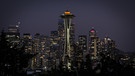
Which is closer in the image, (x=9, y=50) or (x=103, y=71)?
(x=9, y=50)

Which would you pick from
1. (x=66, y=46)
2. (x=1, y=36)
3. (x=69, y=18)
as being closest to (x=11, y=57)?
(x=1, y=36)

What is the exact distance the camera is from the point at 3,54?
2262cm

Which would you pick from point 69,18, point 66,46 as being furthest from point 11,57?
point 69,18

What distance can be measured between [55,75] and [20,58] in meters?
7.99

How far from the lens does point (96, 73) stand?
1024 inches

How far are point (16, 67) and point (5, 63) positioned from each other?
1.27 m

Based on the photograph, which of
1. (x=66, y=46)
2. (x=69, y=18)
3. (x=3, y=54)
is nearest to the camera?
(x=3, y=54)

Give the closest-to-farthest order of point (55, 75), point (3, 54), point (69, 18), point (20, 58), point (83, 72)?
point (3, 54)
point (20, 58)
point (83, 72)
point (55, 75)
point (69, 18)

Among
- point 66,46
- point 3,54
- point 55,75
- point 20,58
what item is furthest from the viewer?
point 66,46

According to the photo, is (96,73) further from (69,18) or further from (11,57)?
(69,18)

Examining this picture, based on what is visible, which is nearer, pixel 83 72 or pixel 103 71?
pixel 103 71

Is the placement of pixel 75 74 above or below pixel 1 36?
below

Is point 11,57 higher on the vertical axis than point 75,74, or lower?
higher

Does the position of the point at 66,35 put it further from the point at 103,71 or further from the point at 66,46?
the point at 103,71
